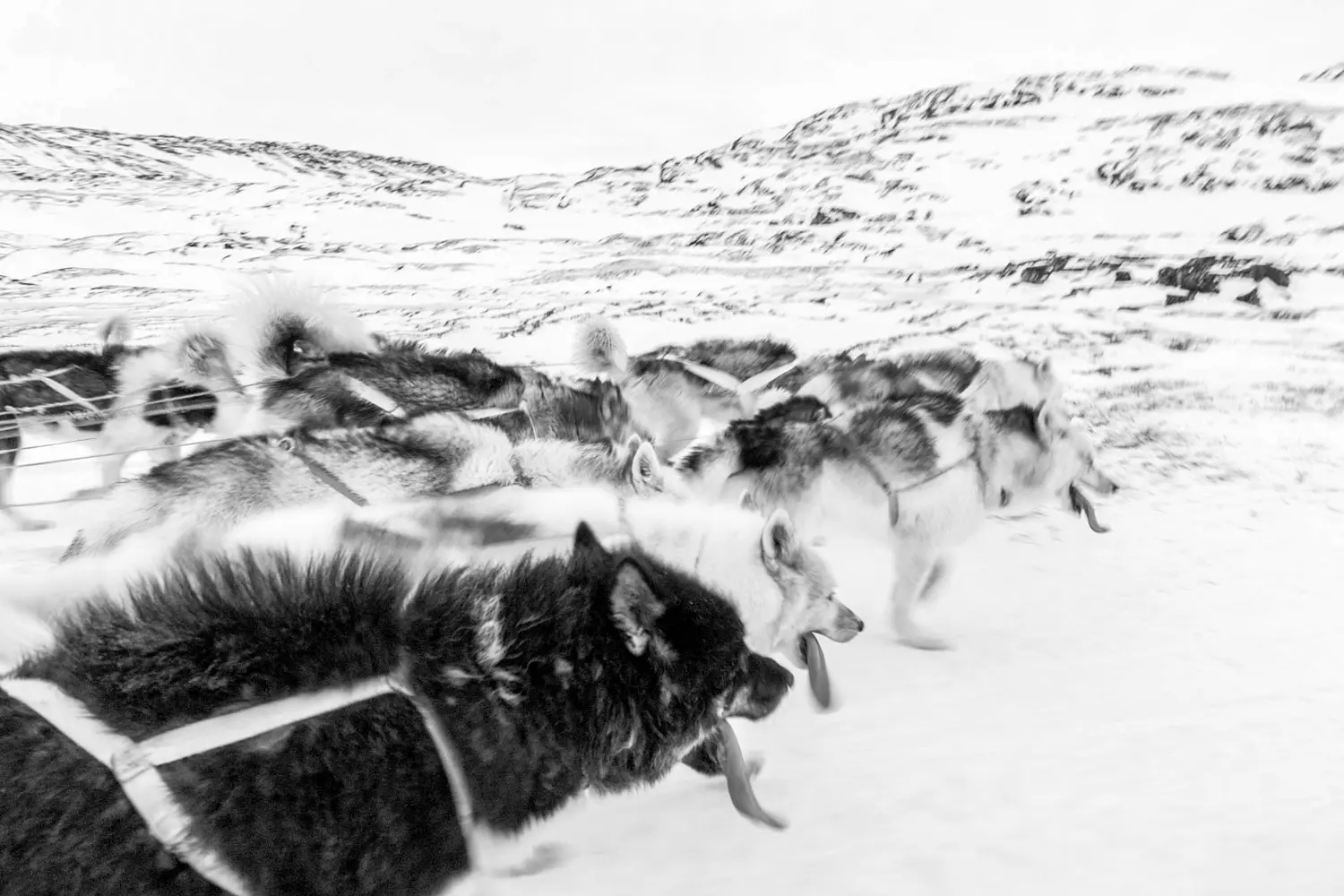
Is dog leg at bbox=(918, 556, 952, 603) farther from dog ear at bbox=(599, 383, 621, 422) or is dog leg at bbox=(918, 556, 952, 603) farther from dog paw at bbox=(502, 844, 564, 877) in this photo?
dog paw at bbox=(502, 844, 564, 877)

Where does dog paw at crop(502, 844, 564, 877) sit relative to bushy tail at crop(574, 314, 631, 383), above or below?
below

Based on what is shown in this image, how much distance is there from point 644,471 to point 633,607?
96cm

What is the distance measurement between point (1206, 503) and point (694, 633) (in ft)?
10.8

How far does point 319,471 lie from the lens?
A: 1883 mm

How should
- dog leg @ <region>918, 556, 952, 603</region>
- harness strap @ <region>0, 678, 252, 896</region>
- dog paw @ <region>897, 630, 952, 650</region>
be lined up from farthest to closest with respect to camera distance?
1. dog leg @ <region>918, 556, 952, 603</region>
2. dog paw @ <region>897, 630, 952, 650</region>
3. harness strap @ <region>0, 678, 252, 896</region>

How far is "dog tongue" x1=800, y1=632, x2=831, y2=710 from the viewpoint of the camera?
64.9 inches

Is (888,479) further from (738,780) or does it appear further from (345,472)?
(345,472)

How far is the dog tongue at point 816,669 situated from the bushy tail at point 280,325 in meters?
2.20

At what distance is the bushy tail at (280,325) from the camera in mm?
2725

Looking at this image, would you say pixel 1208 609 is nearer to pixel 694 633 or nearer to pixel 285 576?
pixel 694 633

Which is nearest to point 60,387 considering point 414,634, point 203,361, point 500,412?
point 203,361

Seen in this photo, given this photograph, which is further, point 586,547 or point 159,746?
point 586,547

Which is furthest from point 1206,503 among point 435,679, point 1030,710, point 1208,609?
point 435,679

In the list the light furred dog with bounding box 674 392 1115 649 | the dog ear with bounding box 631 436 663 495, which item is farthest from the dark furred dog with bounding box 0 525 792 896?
the light furred dog with bounding box 674 392 1115 649
